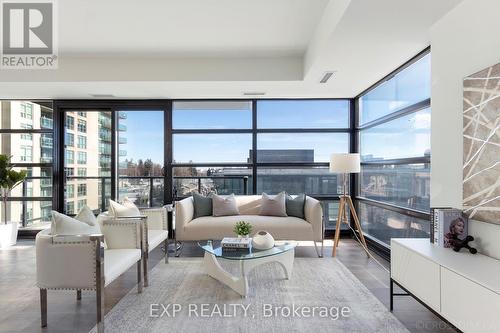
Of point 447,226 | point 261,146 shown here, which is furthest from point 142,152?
point 447,226

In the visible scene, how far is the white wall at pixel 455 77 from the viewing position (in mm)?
2193

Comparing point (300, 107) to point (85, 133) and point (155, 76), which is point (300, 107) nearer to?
point (155, 76)

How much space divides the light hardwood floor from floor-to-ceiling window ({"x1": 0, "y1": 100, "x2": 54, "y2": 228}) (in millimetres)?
1406

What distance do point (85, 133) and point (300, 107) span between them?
161 inches

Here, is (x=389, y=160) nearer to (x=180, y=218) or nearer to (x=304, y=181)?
(x=304, y=181)

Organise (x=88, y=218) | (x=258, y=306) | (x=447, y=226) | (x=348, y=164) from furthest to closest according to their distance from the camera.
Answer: (x=348, y=164)
(x=88, y=218)
(x=258, y=306)
(x=447, y=226)

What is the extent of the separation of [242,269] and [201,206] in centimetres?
201

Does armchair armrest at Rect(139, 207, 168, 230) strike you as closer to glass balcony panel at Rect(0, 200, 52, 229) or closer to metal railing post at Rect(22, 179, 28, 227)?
glass balcony panel at Rect(0, 200, 52, 229)

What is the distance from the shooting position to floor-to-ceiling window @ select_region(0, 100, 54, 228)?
5535 mm

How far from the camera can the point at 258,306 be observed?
2.71 metres

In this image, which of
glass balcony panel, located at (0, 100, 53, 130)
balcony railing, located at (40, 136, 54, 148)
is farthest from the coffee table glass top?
glass balcony panel, located at (0, 100, 53, 130)

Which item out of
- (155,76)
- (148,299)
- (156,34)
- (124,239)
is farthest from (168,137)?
(148,299)

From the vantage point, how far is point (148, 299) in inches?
113

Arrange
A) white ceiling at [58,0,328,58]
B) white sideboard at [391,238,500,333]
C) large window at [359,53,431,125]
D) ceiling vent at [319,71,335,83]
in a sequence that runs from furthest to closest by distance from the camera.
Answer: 1. ceiling vent at [319,71,335,83]
2. large window at [359,53,431,125]
3. white ceiling at [58,0,328,58]
4. white sideboard at [391,238,500,333]
